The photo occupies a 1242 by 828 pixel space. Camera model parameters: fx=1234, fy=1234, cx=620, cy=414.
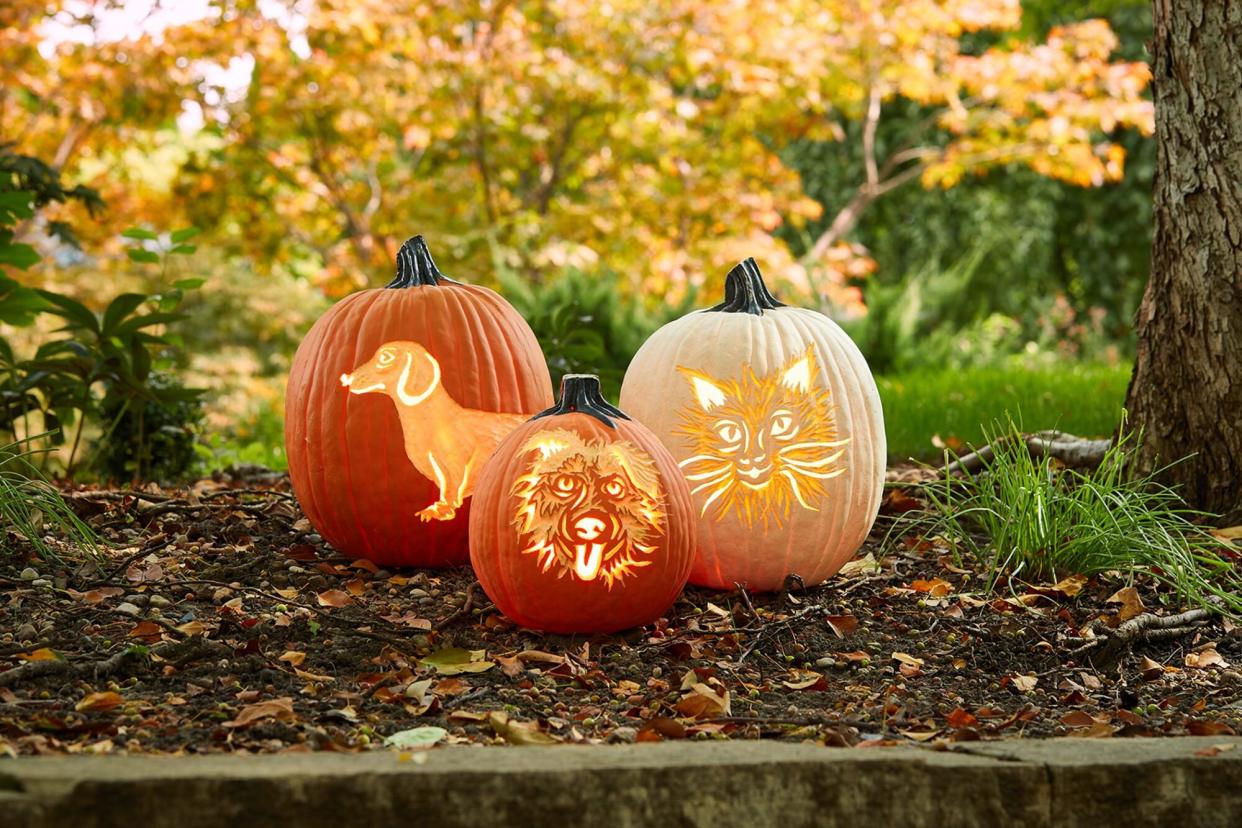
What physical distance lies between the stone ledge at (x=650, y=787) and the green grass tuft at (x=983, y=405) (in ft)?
7.80

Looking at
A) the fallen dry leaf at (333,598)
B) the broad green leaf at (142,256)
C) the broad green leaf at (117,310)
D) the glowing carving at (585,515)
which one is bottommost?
the fallen dry leaf at (333,598)

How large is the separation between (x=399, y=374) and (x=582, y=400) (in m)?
0.56

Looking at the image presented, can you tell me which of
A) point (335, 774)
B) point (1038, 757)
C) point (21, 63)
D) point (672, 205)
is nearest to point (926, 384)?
point (672, 205)

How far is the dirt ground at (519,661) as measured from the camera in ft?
7.07

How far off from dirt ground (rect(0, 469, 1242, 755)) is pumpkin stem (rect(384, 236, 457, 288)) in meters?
0.74

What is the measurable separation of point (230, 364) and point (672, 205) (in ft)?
11.2

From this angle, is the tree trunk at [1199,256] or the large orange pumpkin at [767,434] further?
the tree trunk at [1199,256]

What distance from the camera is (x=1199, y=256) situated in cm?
356

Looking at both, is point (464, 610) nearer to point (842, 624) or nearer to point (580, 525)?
point (580, 525)

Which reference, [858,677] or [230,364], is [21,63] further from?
[858,677]

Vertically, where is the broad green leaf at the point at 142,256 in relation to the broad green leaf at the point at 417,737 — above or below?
above

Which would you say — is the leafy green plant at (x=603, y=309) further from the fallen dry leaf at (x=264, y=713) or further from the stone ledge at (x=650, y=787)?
the stone ledge at (x=650, y=787)

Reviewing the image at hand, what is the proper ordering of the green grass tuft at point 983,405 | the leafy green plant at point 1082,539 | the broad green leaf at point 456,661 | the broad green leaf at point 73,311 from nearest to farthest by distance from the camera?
the broad green leaf at point 456,661 < the leafy green plant at point 1082,539 < the broad green leaf at point 73,311 < the green grass tuft at point 983,405

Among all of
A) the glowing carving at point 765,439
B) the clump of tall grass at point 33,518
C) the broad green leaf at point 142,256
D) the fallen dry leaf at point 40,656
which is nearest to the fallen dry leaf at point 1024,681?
the glowing carving at point 765,439
